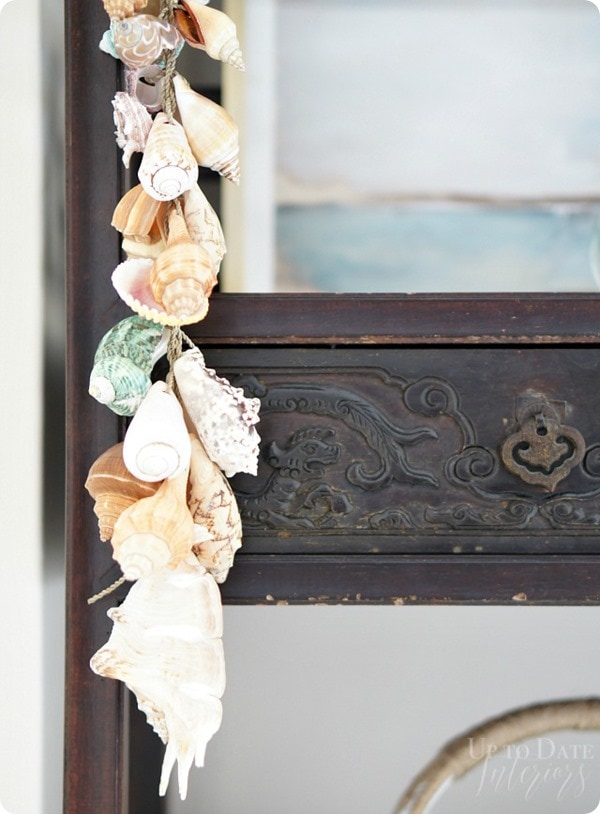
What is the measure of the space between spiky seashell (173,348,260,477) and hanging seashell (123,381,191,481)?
14 mm

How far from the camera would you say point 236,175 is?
16.8 inches

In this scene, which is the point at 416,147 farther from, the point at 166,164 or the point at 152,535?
the point at 152,535

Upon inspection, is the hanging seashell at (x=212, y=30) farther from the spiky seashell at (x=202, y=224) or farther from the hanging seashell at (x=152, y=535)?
the hanging seashell at (x=152, y=535)

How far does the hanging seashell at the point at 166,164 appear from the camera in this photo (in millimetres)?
390

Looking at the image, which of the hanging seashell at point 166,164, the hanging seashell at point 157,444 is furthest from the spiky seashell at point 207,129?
the hanging seashell at point 157,444

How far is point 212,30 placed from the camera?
41cm

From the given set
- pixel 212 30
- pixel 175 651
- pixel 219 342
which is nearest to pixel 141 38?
pixel 212 30

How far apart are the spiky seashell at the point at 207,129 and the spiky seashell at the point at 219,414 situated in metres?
0.10

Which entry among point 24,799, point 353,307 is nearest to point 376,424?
point 353,307

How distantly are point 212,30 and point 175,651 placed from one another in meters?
0.31

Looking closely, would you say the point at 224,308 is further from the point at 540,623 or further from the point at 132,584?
the point at 540,623

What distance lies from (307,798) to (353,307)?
0.35 meters

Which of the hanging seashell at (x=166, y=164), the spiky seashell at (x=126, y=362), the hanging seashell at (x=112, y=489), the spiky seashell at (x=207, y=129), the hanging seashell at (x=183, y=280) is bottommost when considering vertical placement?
the hanging seashell at (x=112, y=489)

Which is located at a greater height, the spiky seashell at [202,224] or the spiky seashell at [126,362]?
the spiky seashell at [202,224]
